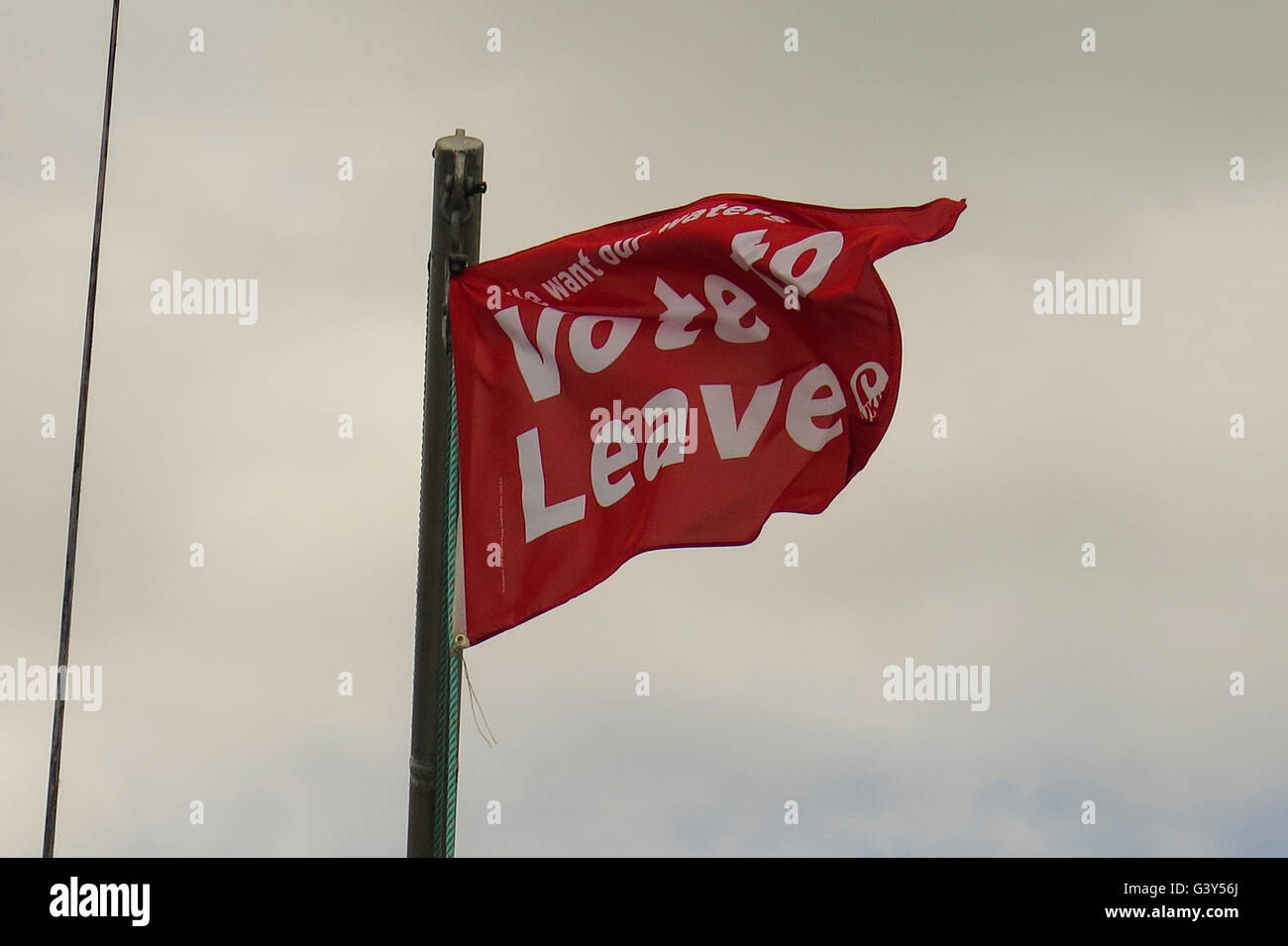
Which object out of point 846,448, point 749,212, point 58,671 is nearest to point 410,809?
point 58,671

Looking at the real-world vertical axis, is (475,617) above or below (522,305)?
below

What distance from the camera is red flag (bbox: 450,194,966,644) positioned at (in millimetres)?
10398

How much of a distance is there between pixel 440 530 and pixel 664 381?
2.07 m

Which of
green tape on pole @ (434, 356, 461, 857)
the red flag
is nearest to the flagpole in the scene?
green tape on pole @ (434, 356, 461, 857)

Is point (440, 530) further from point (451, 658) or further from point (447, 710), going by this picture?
point (447, 710)

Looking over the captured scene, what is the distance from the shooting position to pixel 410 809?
30.8 ft

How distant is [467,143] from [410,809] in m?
3.47

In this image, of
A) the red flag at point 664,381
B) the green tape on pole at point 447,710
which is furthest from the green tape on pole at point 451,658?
the red flag at point 664,381

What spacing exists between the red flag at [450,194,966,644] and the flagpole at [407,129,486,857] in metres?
0.17

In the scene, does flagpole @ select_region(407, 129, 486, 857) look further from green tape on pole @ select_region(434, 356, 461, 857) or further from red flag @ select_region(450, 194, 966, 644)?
A: red flag @ select_region(450, 194, 966, 644)

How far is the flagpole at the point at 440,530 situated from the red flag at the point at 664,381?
17 centimetres

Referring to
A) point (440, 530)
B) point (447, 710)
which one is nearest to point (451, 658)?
point (447, 710)

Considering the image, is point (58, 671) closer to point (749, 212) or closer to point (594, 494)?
point (594, 494)

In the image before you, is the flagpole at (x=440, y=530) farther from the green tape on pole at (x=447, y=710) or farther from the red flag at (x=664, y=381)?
the red flag at (x=664, y=381)
